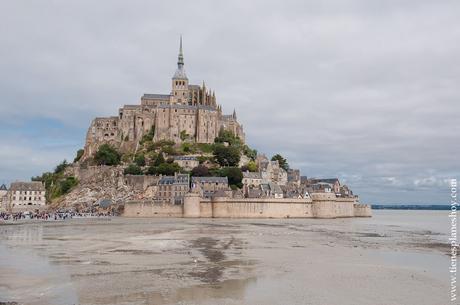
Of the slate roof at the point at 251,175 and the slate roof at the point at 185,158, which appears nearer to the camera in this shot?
the slate roof at the point at 251,175

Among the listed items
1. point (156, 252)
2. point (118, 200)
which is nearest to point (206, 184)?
point (118, 200)

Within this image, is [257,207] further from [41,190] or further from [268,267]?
[268,267]

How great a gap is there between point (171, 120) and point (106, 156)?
12325mm

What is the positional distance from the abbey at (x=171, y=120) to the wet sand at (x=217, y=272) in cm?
5339

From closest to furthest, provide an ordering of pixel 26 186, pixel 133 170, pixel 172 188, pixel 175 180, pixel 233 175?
pixel 172 188 < pixel 175 180 < pixel 233 175 < pixel 133 170 < pixel 26 186

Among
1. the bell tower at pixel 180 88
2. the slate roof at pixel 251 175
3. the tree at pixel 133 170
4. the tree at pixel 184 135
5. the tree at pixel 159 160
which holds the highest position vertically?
the bell tower at pixel 180 88

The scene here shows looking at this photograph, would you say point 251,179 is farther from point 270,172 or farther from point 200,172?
point 270,172

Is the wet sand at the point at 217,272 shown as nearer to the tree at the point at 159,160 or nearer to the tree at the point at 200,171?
the tree at the point at 200,171

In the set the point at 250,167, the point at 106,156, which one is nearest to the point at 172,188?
the point at 250,167

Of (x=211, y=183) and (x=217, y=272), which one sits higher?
(x=211, y=183)

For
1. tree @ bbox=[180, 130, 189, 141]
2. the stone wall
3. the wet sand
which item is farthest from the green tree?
the wet sand

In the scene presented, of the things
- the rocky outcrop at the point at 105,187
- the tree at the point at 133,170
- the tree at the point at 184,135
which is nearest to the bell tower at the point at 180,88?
the tree at the point at 184,135

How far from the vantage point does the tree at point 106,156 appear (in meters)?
77.4

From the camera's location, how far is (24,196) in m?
72.2
